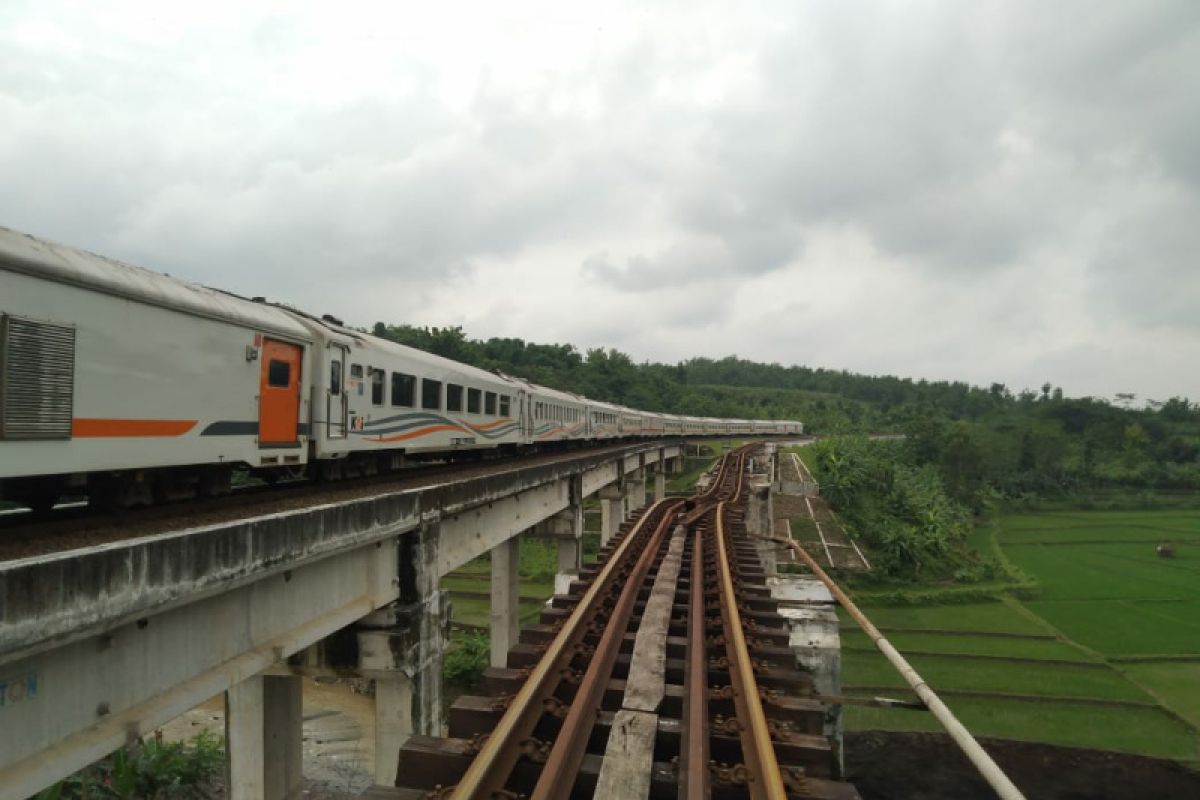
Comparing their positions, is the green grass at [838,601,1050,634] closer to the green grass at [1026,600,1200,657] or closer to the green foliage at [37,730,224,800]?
the green grass at [1026,600,1200,657]

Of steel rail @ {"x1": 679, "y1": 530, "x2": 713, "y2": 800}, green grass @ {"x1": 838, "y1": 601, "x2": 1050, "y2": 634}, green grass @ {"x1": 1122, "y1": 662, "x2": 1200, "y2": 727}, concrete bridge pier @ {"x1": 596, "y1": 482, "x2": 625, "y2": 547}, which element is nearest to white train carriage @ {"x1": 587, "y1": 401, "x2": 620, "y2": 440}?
concrete bridge pier @ {"x1": 596, "y1": 482, "x2": 625, "y2": 547}

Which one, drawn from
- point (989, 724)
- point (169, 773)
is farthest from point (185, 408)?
point (989, 724)

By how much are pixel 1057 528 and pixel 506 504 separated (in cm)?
6174

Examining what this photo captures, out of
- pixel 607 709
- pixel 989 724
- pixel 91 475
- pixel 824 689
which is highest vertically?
pixel 91 475

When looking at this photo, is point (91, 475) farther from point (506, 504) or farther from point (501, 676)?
point (506, 504)

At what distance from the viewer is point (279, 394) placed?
8.72 meters

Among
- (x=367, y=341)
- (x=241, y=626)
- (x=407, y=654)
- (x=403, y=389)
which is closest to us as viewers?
(x=241, y=626)

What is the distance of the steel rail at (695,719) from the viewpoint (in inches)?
137

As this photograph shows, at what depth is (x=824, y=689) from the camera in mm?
6574

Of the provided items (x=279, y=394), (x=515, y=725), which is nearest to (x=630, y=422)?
(x=279, y=394)

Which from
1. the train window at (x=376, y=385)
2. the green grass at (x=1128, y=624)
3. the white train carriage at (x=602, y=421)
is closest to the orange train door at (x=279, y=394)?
the train window at (x=376, y=385)

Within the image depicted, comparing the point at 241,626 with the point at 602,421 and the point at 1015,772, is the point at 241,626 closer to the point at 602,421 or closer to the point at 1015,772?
the point at 1015,772

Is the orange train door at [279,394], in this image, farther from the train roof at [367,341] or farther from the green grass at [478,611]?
the green grass at [478,611]

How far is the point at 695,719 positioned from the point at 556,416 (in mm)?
19820
